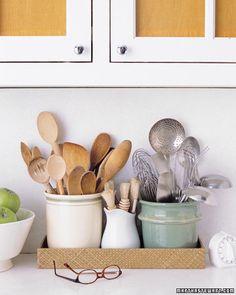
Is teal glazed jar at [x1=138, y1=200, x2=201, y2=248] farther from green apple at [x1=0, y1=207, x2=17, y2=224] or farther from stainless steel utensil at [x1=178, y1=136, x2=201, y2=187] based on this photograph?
green apple at [x1=0, y1=207, x2=17, y2=224]

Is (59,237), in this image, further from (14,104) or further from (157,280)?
(14,104)

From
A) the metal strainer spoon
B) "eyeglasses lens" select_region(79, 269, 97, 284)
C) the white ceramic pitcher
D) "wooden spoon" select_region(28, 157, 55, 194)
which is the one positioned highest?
the metal strainer spoon

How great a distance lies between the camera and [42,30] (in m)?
1.47

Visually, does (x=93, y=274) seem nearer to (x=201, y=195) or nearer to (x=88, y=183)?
(x=88, y=183)

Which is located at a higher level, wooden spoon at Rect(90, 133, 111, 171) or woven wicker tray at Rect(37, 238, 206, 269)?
wooden spoon at Rect(90, 133, 111, 171)

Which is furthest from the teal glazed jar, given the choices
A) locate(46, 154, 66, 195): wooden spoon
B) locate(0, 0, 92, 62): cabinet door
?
locate(0, 0, 92, 62): cabinet door

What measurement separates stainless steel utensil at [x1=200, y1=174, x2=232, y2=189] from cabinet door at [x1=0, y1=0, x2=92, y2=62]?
1.82 feet

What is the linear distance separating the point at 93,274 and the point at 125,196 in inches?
10.0

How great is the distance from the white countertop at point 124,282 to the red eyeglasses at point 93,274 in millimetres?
16

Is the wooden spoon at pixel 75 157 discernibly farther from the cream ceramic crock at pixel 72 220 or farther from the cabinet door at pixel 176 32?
the cabinet door at pixel 176 32

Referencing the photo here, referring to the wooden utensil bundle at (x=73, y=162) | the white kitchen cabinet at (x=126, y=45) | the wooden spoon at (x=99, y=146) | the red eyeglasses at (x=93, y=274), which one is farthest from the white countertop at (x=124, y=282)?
the white kitchen cabinet at (x=126, y=45)

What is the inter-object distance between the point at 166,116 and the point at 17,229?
59 cm

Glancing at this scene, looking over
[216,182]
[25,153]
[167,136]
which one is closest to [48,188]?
[25,153]

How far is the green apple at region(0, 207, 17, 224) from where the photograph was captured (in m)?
1.57
